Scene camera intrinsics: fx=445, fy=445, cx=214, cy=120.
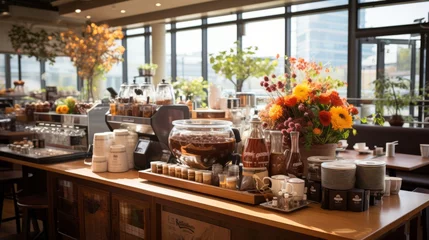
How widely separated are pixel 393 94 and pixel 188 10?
4.76 metres

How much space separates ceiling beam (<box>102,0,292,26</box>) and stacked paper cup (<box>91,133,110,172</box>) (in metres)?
5.91

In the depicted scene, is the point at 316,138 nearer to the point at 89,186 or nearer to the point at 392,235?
the point at 392,235

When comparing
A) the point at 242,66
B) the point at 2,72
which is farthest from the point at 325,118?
the point at 2,72

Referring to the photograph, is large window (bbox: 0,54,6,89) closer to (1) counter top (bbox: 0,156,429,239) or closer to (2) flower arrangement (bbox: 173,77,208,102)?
(2) flower arrangement (bbox: 173,77,208,102)

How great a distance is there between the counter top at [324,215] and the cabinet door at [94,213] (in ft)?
1.59

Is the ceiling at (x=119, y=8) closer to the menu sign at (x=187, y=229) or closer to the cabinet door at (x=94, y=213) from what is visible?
the cabinet door at (x=94, y=213)

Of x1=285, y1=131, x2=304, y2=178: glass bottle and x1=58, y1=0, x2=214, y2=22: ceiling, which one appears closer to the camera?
x1=285, y1=131, x2=304, y2=178: glass bottle

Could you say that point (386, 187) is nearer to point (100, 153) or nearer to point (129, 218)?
point (129, 218)

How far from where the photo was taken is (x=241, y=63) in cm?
835

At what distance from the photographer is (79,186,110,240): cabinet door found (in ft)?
9.90

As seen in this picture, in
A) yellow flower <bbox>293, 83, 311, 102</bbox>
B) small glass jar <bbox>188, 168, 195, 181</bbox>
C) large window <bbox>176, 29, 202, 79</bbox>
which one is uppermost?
large window <bbox>176, 29, 202, 79</bbox>

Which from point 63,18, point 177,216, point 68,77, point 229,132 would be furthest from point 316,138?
point 68,77

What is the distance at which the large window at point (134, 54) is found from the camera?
12.7m

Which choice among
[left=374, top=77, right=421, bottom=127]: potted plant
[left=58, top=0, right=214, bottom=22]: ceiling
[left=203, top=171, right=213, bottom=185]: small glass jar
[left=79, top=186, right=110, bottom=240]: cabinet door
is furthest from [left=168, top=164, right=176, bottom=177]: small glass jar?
[left=58, top=0, right=214, bottom=22]: ceiling
